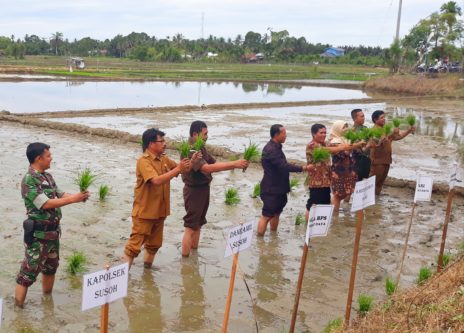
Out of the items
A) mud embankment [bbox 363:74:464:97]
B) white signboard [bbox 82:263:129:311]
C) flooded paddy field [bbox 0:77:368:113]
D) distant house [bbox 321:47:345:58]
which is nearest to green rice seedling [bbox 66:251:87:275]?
white signboard [bbox 82:263:129:311]

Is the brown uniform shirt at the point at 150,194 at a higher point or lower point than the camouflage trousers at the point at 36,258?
higher

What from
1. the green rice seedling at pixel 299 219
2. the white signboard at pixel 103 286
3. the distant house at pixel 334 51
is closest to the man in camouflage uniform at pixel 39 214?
Answer: the white signboard at pixel 103 286

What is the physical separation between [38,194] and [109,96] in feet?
80.4

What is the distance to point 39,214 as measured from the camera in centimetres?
439

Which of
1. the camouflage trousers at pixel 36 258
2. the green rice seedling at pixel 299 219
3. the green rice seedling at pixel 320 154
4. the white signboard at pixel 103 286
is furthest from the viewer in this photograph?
the green rice seedling at pixel 299 219

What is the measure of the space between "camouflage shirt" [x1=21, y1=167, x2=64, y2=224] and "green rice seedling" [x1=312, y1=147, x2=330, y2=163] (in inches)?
130

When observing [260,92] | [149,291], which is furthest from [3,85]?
[149,291]

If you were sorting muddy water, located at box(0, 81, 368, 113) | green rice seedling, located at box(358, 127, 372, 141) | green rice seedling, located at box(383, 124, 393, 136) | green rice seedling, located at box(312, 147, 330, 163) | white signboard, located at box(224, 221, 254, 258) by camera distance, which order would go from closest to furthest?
white signboard, located at box(224, 221, 254, 258) → green rice seedling, located at box(312, 147, 330, 163) → green rice seedling, located at box(358, 127, 372, 141) → green rice seedling, located at box(383, 124, 393, 136) → muddy water, located at box(0, 81, 368, 113)

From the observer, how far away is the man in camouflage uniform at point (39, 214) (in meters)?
4.29

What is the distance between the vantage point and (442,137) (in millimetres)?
17141

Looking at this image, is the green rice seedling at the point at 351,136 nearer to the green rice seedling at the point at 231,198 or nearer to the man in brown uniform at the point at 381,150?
the man in brown uniform at the point at 381,150

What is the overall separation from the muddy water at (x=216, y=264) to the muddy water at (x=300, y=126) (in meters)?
2.42

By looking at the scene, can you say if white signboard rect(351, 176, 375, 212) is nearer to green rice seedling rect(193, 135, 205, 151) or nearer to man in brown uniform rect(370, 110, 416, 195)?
green rice seedling rect(193, 135, 205, 151)

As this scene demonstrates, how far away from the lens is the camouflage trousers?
4.42 meters
